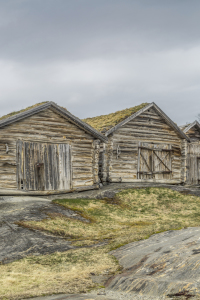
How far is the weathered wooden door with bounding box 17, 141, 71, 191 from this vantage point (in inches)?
573

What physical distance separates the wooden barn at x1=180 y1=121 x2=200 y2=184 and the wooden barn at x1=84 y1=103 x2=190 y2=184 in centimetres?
121

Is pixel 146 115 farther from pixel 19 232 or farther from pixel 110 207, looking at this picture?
pixel 19 232

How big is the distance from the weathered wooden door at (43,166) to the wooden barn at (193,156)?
10432mm

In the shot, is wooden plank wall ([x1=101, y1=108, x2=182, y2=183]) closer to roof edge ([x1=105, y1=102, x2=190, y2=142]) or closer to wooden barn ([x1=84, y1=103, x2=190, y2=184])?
wooden barn ([x1=84, y1=103, x2=190, y2=184])

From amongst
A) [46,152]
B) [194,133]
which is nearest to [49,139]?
[46,152]

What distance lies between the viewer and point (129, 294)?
4.57 meters

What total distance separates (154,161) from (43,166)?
8.19 meters

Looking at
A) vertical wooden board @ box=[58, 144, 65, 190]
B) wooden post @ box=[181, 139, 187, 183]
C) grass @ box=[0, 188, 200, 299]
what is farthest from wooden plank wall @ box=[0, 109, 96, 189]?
wooden post @ box=[181, 139, 187, 183]

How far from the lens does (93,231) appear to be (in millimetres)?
9695

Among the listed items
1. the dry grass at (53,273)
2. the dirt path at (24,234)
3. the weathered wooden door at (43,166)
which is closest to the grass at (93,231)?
the dry grass at (53,273)

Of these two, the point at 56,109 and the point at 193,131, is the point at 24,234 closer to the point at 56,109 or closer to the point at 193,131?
the point at 56,109

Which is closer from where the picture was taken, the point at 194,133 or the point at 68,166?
the point at 68,166

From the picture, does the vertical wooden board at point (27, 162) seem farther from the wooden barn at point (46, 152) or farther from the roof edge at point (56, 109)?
the roof edge at point (56, 109)

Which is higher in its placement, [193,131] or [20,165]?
[193,131]
